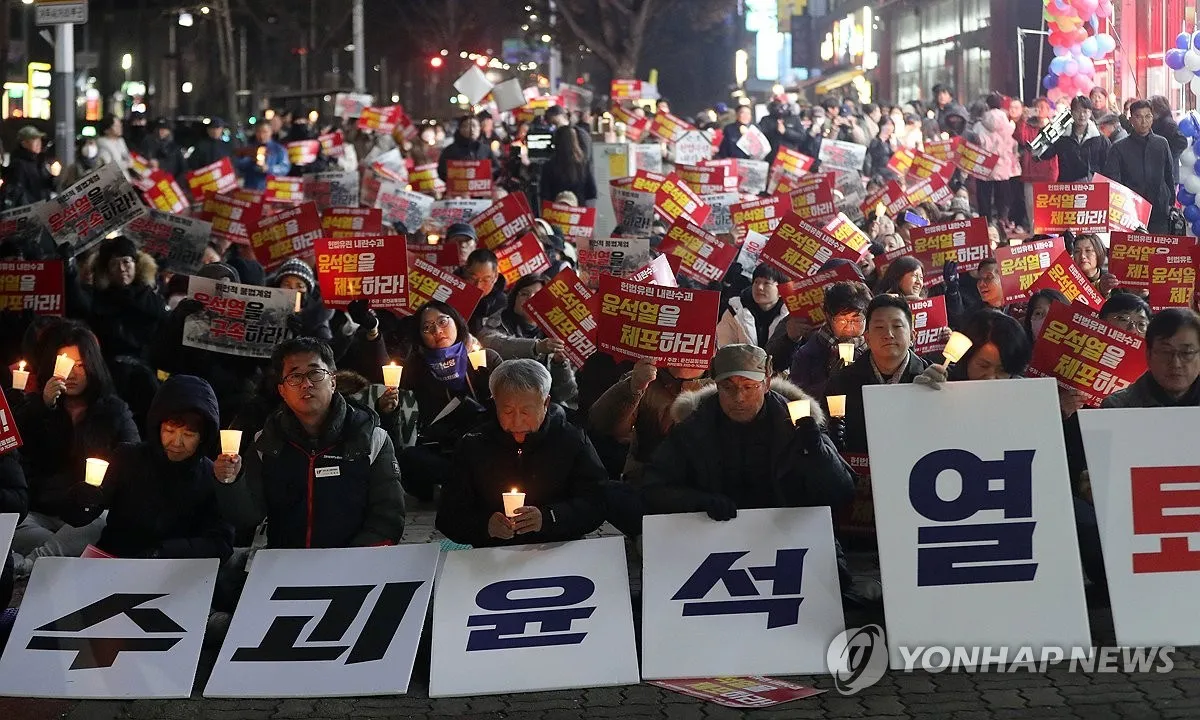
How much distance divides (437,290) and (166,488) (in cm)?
391

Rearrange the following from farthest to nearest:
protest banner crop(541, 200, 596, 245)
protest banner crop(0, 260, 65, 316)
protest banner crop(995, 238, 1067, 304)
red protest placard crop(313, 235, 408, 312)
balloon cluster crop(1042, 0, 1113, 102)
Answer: balloon cluster crop(1042, 0, 1113, 102), protest banner crop(541, 200, 596, 245), protest banner crop(995, 238, 1067, 304), red protest placard crop(313, 235, 408, 312), protest banner crop(0, 260, 65, 316)

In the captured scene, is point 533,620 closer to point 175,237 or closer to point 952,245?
point 952,245

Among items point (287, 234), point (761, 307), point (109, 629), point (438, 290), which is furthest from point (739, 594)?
point (287, 234)

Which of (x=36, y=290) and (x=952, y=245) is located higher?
(x=952, y=245)

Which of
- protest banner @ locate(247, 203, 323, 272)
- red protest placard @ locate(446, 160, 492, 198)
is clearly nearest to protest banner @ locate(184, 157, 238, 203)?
red protest placard @ locate(446, 160, 492, 198)

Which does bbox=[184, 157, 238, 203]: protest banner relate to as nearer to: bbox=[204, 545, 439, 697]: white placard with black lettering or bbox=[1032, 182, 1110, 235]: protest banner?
bbox=[1032, 182, 1110, 235]: protest banner

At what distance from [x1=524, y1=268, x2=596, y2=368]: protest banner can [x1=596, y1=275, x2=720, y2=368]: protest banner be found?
95cm

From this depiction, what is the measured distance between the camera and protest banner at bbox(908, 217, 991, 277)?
38.6 feet

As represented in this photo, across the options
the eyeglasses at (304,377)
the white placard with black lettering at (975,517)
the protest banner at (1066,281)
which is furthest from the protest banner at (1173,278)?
the eyeglasses at (304,377)

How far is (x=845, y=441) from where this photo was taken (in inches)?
310

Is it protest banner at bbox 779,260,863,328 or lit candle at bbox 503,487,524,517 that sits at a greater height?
protest banner at bbox 779,260,863,328

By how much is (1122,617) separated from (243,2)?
188 ft

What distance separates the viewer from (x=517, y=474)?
673 cm

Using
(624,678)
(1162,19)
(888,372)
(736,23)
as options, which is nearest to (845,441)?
(888,372)
